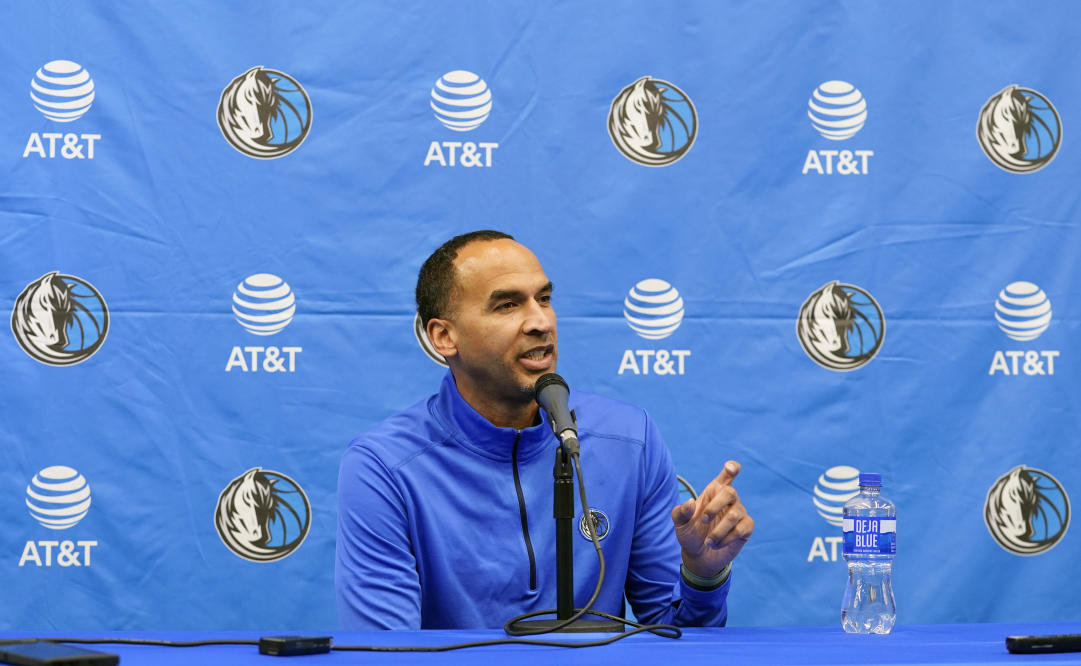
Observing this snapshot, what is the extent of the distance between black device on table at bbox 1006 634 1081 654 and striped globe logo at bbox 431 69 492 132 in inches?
64.2

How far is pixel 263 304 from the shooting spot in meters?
2.39

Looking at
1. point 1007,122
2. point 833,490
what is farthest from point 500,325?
point 1007,122

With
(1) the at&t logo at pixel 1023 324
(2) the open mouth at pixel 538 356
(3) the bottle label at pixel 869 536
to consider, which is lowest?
(3) the bottle label at pixel 869 536

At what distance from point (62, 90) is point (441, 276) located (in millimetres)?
994

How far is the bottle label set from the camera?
1.54m

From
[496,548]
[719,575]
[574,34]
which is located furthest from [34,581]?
[574,34]

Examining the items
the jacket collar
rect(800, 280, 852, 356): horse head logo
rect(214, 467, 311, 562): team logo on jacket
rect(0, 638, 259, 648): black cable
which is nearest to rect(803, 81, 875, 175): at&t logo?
rect(800, 280, 852, 356): horse head logo

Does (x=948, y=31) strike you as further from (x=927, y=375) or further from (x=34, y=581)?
(x=34, y=581)

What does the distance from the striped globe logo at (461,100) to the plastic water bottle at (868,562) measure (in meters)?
1.20

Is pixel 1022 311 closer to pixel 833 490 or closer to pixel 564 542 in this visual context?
pixel 833 490

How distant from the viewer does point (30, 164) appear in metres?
2.38

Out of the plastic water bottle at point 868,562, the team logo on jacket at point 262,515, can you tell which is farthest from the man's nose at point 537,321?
the team logo on jacket at point 262,515

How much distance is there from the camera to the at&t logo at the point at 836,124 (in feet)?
8.33

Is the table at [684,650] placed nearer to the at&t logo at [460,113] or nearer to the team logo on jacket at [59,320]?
the team logo on jacket at [59,320]
